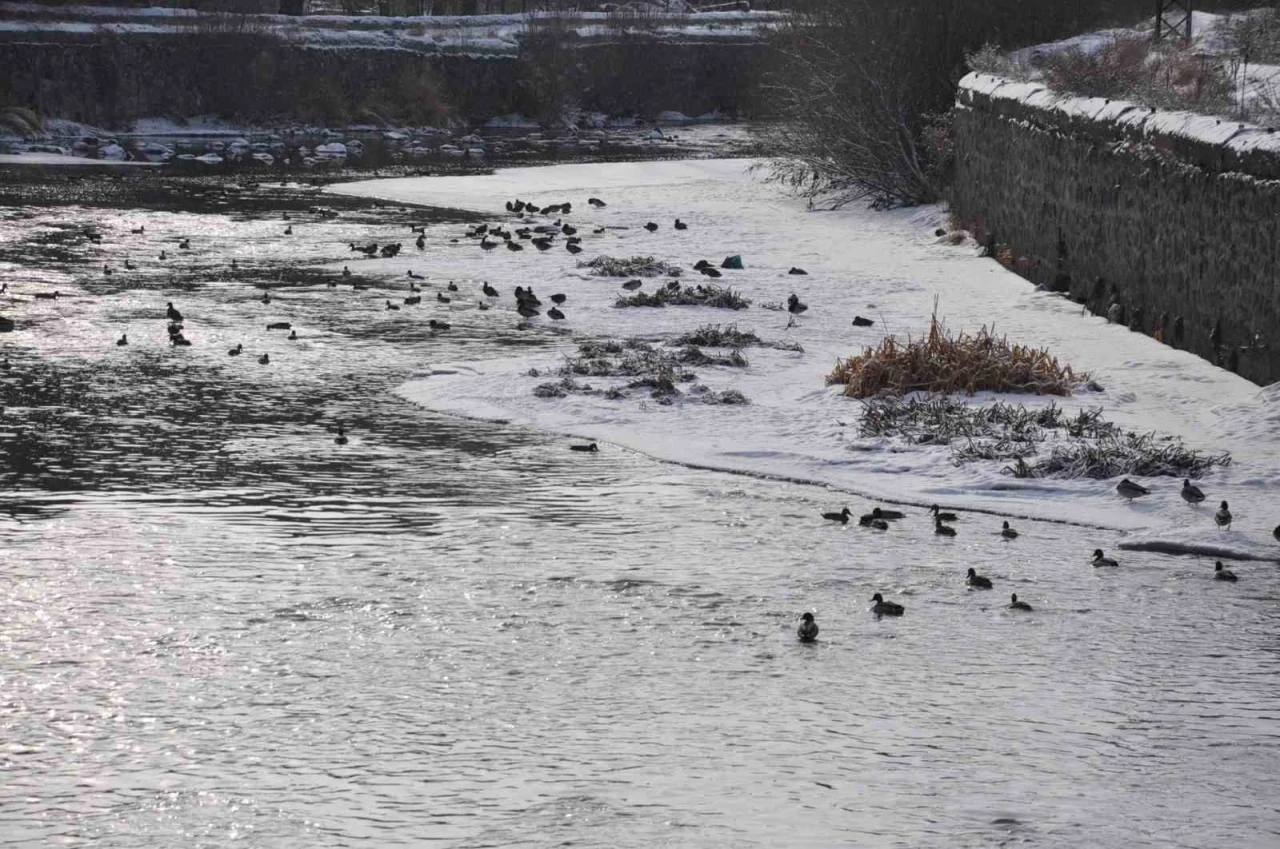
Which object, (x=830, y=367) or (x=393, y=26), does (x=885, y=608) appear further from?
(x=393, y=26)

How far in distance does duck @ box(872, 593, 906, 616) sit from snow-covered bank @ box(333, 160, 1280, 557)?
1.91 m

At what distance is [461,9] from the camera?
65.5m

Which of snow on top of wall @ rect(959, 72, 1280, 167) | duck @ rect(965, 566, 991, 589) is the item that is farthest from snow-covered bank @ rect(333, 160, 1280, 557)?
snow on top of wall @ rect(959, 72, 1280, 167)

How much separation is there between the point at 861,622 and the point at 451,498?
9.25 ft

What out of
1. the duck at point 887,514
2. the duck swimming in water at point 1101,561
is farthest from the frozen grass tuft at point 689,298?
the duck swimming in water at point 1101,561

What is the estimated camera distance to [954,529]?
344 inches

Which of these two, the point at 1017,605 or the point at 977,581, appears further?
the point at 977,581

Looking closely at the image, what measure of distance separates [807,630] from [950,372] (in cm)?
539

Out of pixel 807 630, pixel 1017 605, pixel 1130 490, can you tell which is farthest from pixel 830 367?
pixel 807 630

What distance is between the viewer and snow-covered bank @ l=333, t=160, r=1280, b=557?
9513mm

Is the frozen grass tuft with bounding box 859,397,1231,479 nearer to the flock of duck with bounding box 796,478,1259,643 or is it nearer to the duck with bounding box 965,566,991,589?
the flock of duck with bounding box 796,478,1259,643

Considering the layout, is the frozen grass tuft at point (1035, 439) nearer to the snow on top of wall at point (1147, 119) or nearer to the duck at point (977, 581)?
the duck at point (977, 581)

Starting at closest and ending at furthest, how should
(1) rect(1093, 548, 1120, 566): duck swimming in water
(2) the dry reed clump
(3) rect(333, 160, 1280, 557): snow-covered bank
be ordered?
(1) rect(1093, 548, 1120, 566): duck swimming in water
(3) rect(333, 160, 1280, 557): snow-covered bank
(2) the dry reed clump

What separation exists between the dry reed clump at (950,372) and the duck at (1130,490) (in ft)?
8.79
